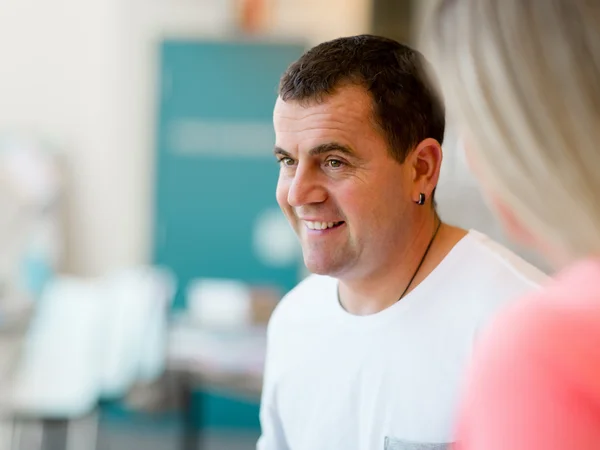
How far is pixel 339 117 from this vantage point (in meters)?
1.19

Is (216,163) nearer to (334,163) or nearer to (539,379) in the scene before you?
(334,163)

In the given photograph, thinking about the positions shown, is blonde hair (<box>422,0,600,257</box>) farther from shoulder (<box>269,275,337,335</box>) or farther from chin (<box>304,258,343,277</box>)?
shoulder (<box>269,275,337,335</box>)

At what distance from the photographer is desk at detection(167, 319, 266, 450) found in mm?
3650

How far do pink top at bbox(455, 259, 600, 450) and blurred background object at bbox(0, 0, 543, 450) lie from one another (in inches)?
116

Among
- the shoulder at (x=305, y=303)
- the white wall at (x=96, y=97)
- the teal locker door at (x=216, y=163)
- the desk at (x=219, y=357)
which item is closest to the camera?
the shoulder at (x=305, y=303)

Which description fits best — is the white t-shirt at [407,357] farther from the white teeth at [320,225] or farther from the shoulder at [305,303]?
the white teeth at [320,225]

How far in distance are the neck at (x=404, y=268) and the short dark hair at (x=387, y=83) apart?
0.14 meters

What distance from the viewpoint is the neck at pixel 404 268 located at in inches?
49.8

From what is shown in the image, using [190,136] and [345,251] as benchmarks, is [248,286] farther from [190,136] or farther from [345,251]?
[345,251]

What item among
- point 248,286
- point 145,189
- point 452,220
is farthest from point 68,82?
point 452,220

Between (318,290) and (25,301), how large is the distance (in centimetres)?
363

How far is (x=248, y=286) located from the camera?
15.9 feet

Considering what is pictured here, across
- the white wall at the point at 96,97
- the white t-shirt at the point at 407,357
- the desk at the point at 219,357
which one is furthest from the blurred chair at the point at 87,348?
the white t-shirt at the point at 407,357

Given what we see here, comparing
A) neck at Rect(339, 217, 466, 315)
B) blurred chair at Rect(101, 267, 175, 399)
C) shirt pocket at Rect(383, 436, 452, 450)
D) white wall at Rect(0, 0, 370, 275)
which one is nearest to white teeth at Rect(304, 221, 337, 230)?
neck at Rect(339, 217, 466, 315)
